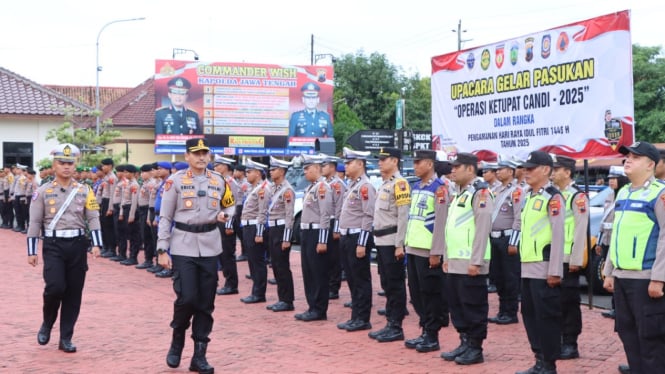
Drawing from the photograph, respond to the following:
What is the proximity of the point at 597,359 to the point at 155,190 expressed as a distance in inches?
387

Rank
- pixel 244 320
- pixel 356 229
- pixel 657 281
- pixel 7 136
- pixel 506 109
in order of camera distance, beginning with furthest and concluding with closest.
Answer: pixel 7 136 < pixel 506 109 < pixel 244 320 < pixel 356 229 < pixel 657 281

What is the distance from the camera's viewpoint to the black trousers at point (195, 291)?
7461mm

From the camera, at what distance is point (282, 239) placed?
36.3ft

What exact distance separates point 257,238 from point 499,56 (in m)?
4.49

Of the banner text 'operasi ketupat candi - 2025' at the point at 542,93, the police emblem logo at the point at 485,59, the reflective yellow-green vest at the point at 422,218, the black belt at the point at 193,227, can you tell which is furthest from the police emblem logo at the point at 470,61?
the black belt at the point at 193,227

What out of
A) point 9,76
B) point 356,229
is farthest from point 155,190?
point 9,76

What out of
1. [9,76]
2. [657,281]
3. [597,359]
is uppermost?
[9,76]

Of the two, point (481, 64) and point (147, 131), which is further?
point (147, 131)

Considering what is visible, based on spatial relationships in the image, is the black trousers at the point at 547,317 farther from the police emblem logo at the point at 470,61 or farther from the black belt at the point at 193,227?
the police emblem logo at the point at 470,61

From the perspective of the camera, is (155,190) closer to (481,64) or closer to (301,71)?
(481,64)

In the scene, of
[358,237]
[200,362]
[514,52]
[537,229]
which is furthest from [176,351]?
[514,52]

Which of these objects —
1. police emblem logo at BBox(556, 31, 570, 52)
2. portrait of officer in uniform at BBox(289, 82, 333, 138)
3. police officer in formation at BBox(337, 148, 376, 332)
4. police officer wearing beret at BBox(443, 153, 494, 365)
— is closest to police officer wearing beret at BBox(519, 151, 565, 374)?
police officer wearing beret at BBox(443, 153, 494, 365)

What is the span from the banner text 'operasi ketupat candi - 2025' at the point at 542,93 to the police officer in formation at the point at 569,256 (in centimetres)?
196

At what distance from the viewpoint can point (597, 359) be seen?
7934 millimetres
